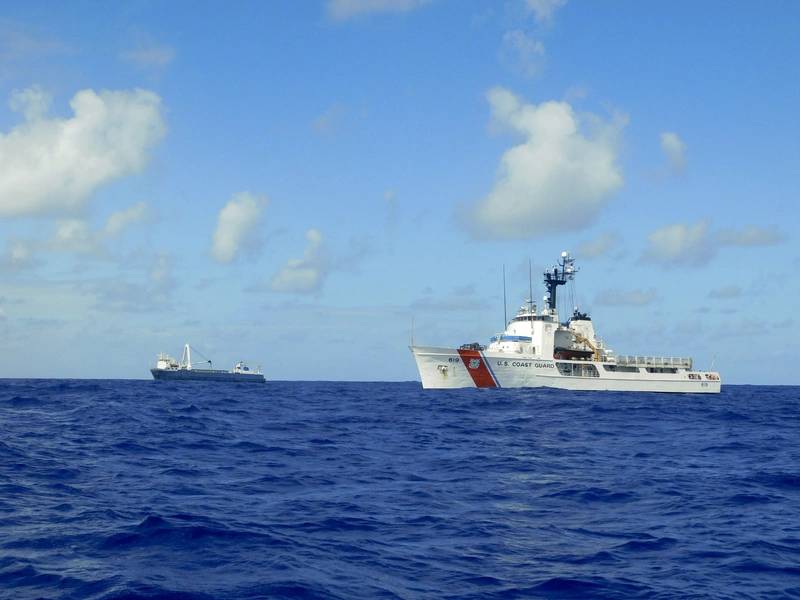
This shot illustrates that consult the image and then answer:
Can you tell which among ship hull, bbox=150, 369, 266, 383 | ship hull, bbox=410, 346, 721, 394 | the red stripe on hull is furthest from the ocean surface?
ship hull, bbox=150, 369, 266, 383

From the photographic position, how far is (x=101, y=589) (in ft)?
29.7

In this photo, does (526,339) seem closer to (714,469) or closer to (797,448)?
(797,448)

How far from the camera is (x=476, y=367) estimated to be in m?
72.4

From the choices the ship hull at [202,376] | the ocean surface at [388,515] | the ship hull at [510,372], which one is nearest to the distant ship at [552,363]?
the ship hull at [510,372]

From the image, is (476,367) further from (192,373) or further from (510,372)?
(192,373)

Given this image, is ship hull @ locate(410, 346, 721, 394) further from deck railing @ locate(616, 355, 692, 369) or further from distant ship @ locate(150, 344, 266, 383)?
distant ship @ locate(150, 344, 266, 383)

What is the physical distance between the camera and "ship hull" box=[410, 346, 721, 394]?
72500 mm

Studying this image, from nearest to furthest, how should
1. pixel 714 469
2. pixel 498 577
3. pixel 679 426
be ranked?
1. pixel 498 577
2. pixel 714 469
3. pixel 679 426

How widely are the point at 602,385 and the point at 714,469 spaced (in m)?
58.5

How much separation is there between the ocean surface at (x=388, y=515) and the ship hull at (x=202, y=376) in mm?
105069

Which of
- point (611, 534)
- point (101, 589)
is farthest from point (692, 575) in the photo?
point (101, 589)

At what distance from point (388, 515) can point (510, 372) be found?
60612mm

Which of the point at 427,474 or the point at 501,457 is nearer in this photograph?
the point at 427,474

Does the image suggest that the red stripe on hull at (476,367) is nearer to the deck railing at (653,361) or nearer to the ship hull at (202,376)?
the deck railing at (653,361)
